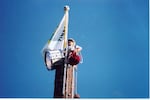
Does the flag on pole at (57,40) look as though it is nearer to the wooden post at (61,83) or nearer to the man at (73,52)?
the man at (73,52)

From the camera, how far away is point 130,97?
4.25 m

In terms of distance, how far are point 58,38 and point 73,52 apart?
21 centimetres

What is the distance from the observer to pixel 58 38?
4434 mm

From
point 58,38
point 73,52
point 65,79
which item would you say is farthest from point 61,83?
point 58,38

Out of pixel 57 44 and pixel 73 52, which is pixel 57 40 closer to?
pixel 57 44

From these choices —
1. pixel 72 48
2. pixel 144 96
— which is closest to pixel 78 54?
pixel 72 48

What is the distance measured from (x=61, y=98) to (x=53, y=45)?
55cm

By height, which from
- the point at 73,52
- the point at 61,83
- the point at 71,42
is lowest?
the point at 61,83

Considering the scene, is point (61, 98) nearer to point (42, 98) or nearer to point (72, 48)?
point (42, 98)

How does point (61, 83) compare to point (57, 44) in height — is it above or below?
below

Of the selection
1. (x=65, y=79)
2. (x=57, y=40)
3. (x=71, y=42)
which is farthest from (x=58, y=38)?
(x=65, y=79)

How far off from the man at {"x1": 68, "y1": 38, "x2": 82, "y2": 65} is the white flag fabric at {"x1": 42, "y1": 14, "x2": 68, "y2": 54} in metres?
0.09

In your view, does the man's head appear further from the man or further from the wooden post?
the wooden post

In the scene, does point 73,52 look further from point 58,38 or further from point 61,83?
point 61,83
